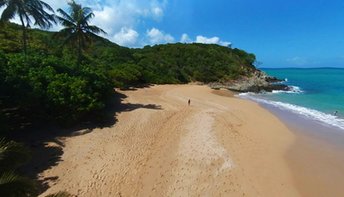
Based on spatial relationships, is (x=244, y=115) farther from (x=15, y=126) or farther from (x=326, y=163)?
(x=15, y=126)

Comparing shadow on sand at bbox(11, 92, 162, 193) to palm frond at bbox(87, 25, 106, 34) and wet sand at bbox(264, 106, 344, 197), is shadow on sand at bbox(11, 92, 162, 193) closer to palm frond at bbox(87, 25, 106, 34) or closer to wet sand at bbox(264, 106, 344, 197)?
palm frond at bbox(87, 25, 106, 34)

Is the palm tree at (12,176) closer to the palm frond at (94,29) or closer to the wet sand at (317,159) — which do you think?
the wet sand at (317,159)

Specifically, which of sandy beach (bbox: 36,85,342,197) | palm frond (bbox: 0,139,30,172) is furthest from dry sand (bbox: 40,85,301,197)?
palm frond (bbox: 0,139,30,172)

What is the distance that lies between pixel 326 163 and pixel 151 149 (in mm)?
9933

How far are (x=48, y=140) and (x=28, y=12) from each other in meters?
12.2

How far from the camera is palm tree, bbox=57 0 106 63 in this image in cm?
2411

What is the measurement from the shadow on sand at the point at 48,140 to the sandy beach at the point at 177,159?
357 millimetres

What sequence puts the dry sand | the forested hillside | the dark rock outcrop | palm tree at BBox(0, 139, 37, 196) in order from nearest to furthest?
palm tree at BBox(0, 139, 37, 196) < the dry sand < the forested hillside < the dark rock outcrop

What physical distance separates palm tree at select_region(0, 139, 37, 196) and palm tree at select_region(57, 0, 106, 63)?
20.0 metres

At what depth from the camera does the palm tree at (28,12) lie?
21.5 m

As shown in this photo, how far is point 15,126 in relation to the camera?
56.6ft

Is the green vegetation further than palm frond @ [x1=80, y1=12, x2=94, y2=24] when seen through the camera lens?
No

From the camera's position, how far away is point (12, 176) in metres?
5.28

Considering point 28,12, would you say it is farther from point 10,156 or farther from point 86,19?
point 10,156
